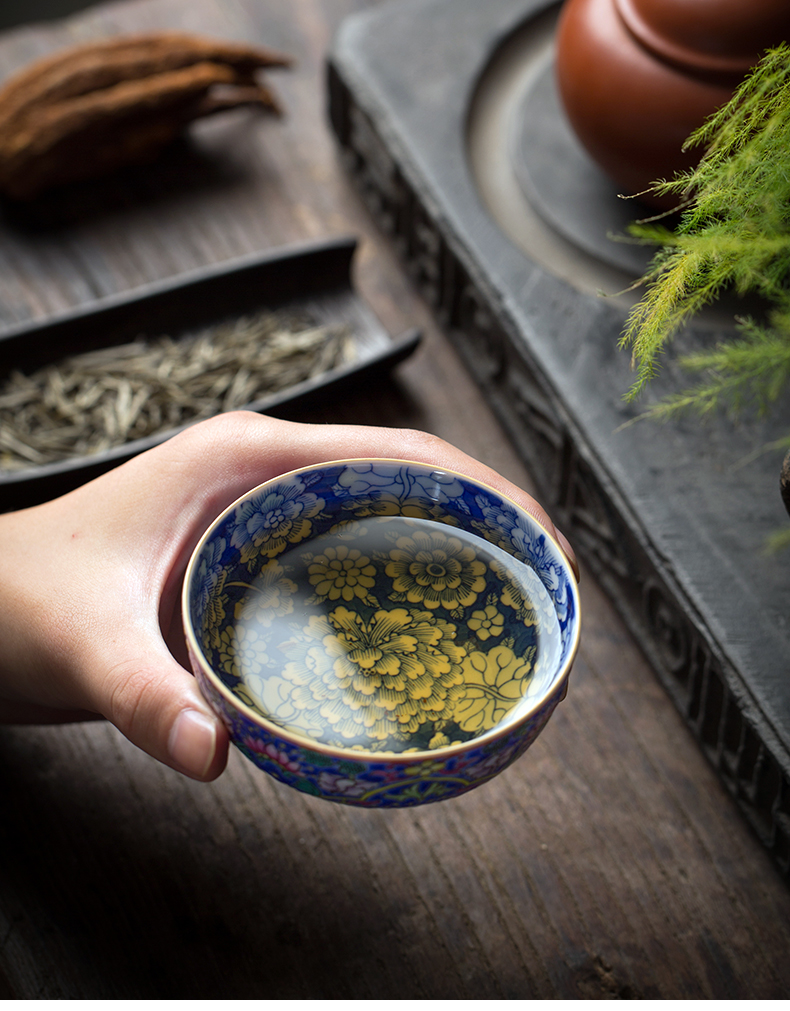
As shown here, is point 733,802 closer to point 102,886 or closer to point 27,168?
point 102,886

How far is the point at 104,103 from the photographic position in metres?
0.93

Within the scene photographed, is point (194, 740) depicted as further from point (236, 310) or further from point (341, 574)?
point (236, 310)

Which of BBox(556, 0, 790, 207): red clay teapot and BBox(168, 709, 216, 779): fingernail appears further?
BBox(556, 0, 790, 207): red clay teapot

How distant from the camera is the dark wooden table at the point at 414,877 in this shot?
0.54 meters

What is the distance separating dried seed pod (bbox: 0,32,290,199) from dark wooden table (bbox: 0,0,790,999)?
0.47 metres

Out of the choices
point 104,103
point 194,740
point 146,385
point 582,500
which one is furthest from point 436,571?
point 104,103

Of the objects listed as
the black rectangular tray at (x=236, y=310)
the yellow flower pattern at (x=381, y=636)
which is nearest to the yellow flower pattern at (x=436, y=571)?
the yellow flower pattern at (x=381, y=636)

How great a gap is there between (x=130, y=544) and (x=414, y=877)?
300 mm

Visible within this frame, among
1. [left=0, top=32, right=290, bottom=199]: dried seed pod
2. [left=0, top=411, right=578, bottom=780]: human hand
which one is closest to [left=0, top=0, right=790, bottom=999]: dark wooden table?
[left=0, top=411, right=578, bottom=780]: human hand

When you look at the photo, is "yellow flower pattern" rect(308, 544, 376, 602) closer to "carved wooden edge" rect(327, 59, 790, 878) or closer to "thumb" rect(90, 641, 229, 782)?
"thumb" rect(90, 641, 229, 782)

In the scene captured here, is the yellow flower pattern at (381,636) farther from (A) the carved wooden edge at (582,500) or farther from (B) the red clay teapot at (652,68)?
(B) the red clay teapot at (652,68)

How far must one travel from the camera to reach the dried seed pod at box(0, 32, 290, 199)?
0.92m

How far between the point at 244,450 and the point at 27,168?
635 mm

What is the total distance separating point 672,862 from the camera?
0.60 meters
